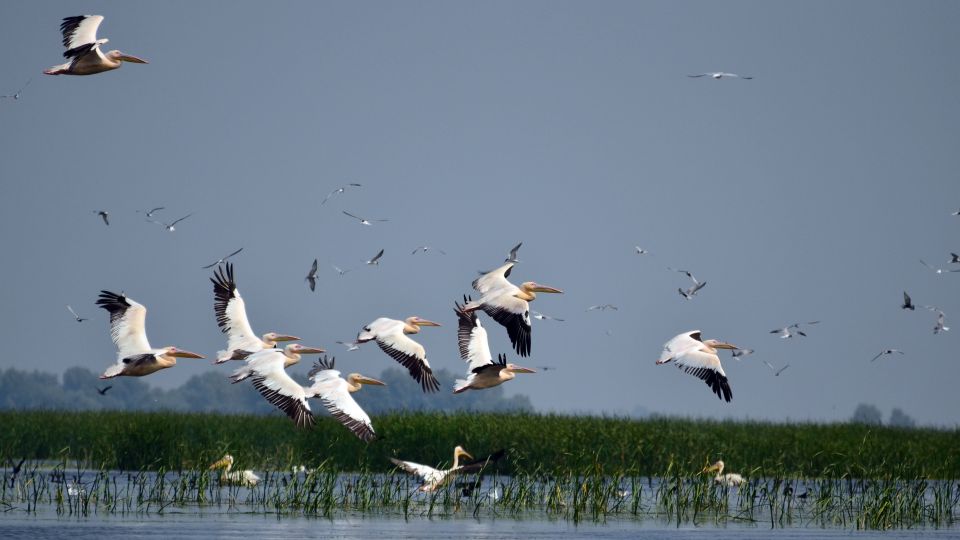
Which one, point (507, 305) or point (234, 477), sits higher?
point (507, 305)

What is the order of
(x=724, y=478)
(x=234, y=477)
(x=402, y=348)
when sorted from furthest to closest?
(x=724, y=478) → (x=234, y=477) → (x=402, y=348)

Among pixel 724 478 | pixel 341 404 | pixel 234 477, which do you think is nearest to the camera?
pixel 341 404

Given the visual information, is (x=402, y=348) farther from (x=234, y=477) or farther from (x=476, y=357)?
(x=234, y=477)

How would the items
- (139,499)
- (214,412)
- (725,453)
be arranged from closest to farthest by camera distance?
(139,499) → (725,453) → (214,412)

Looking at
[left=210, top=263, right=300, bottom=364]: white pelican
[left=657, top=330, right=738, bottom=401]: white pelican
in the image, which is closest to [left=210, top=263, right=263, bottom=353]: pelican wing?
[left=210, top=263, right=300, bottom=364]: white pelican

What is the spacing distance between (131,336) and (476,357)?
4330 millimetres

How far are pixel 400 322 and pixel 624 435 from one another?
7.14m

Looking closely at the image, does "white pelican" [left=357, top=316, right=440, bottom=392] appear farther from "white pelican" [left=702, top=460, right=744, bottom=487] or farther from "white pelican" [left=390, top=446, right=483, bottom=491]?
"white pelican" [left=702, top=460, right=744, bottom=487]

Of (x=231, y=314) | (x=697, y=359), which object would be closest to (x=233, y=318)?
(x=231, y=314)

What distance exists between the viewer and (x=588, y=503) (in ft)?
69.7

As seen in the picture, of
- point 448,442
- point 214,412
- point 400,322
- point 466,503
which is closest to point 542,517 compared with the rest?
point 466,503

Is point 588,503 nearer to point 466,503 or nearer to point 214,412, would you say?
point 466,503

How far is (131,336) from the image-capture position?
19.7 meters

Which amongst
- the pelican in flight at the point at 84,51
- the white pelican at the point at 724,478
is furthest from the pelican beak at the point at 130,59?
the white pelican at the point at 724,478
